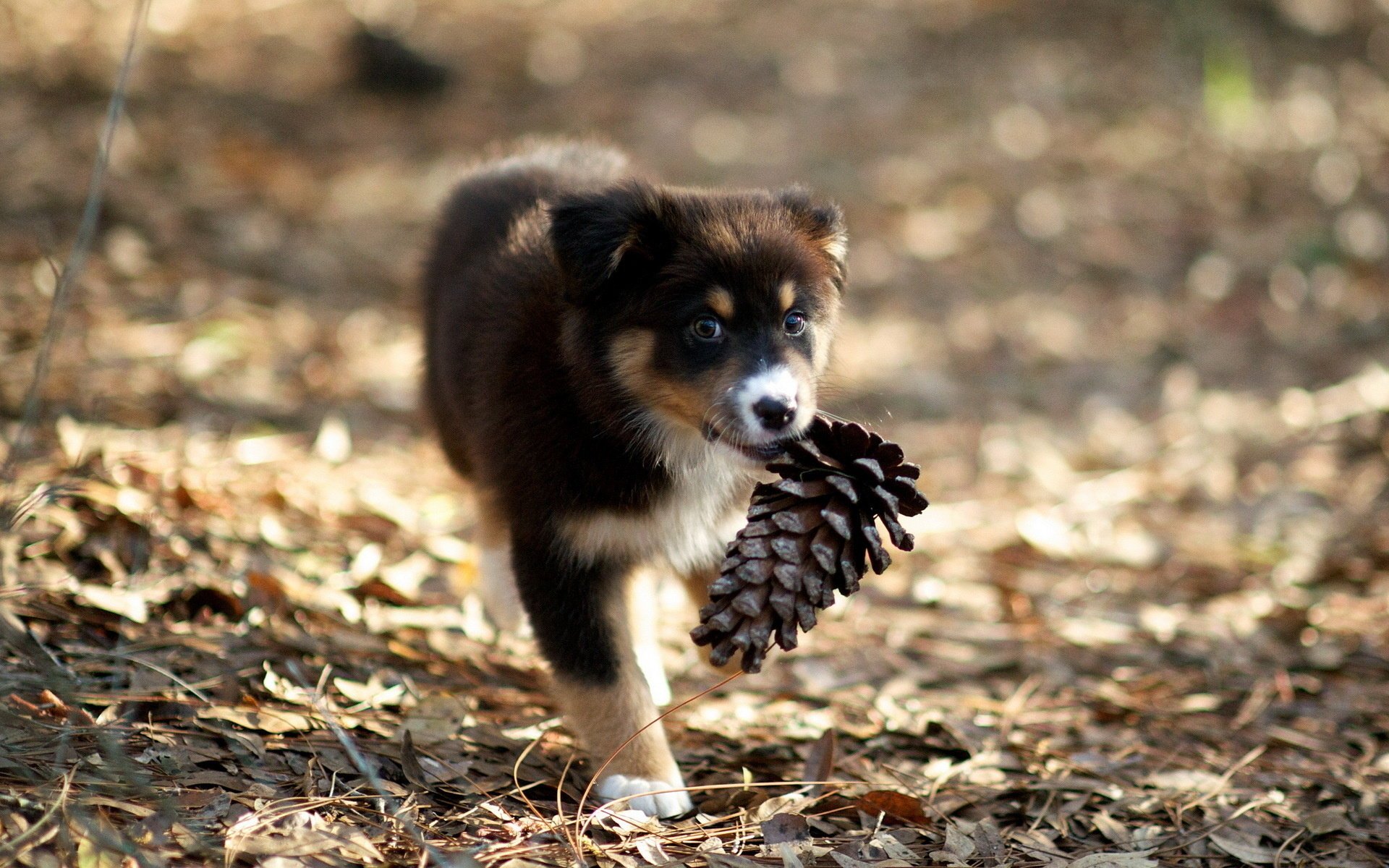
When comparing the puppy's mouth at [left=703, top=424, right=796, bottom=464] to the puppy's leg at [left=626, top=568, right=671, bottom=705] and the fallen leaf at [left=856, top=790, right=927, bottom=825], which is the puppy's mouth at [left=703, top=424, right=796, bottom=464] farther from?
the fallen leaf at [left=856, top=790, right=927, bottom=825]

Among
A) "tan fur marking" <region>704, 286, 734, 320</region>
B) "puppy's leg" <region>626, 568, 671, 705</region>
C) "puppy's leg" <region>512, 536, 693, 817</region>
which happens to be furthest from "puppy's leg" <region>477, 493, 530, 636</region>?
"tan fur marking" <region>704, 286, 734, 320</region>

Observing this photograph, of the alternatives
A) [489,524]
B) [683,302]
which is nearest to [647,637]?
[489,524]

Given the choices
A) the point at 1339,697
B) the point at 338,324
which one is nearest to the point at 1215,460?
the point at 1339,697

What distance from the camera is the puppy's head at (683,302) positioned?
11.3ft

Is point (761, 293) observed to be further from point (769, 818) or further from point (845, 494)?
point (769, 818)

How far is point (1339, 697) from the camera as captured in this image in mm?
4277

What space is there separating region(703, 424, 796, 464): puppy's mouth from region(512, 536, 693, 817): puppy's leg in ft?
1.83

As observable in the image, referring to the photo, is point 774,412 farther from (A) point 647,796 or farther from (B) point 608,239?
(A) point 647,796

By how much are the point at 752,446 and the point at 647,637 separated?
47.9 inches

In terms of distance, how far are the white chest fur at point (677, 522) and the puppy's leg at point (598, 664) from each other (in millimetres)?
77

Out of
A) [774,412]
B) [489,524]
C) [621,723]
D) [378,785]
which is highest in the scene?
[774,412]

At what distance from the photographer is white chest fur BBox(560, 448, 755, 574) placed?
144 inches

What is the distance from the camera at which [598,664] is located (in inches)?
142

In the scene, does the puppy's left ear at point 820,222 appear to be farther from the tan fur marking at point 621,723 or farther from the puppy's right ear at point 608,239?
the tan fur marking at point 621,723
